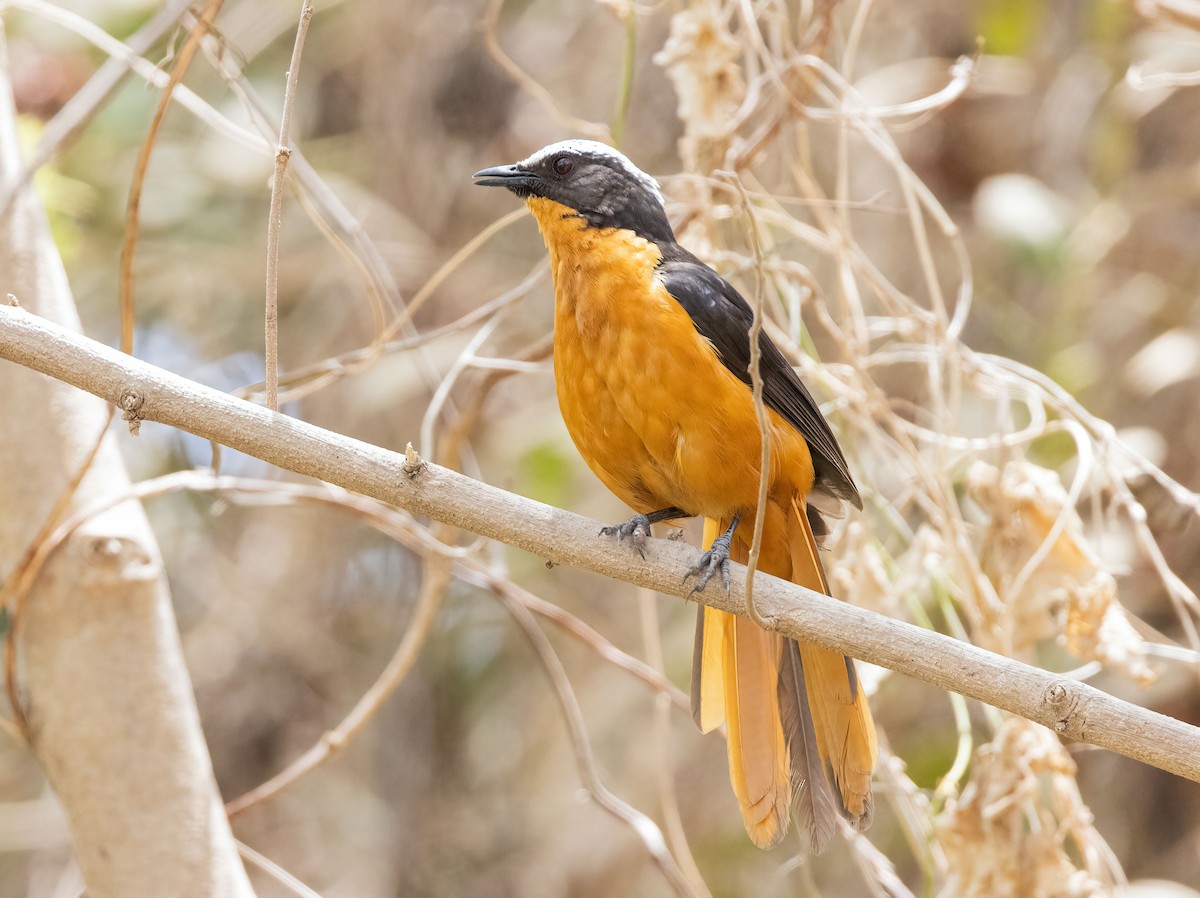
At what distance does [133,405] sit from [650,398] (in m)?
1.22

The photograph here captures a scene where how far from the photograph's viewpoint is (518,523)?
214 centimetres

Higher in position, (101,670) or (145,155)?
(145,155)

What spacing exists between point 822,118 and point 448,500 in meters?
1.71

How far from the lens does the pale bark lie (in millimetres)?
2383

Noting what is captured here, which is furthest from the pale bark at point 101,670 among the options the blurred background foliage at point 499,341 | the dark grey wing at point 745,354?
the blurred background foliage at point 499,341

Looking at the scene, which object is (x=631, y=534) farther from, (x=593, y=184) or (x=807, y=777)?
(x=593, y=184)

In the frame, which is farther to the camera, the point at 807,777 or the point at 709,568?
the point at 807,777

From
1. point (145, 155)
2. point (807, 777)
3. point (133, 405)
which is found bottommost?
point (807, 777)

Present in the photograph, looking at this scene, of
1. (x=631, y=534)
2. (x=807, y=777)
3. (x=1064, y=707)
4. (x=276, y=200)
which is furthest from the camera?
(x=807, y=777)

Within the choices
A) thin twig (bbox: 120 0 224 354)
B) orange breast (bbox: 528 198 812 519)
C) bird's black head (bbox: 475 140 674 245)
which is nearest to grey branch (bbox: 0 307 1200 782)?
thin twig (bbox: 120 0 224 354)

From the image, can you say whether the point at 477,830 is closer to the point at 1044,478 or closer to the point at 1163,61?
the point at 1044,478

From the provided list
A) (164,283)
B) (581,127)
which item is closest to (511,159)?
(164,283)

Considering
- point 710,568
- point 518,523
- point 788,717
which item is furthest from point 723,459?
point 518,523

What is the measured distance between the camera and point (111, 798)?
2379mm
